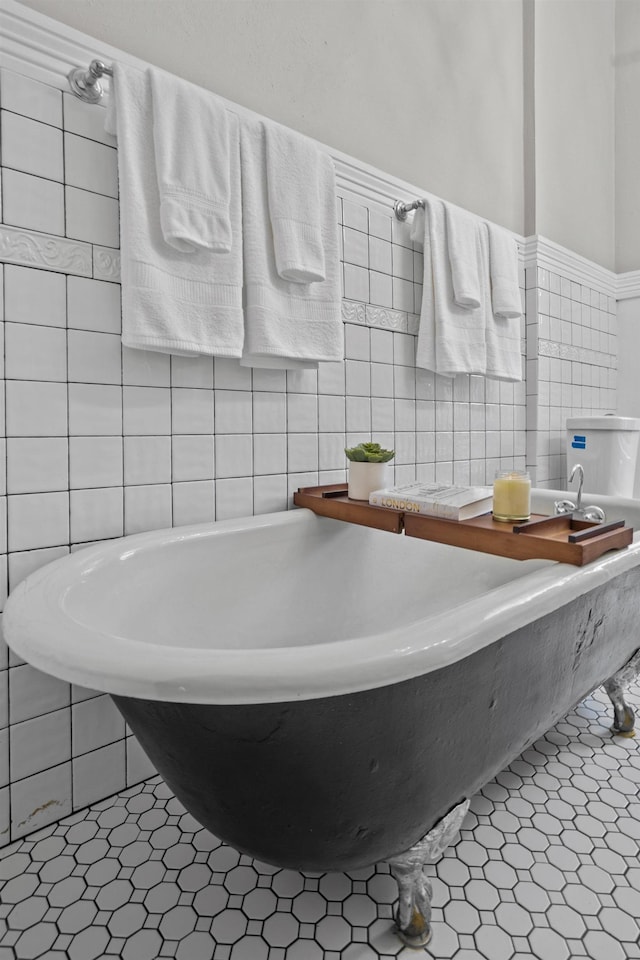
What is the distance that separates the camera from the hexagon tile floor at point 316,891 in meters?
0.89

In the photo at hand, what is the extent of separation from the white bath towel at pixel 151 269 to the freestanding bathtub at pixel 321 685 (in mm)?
452

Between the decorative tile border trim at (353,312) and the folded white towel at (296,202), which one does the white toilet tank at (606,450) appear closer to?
the decorative tile border trim at (353,312)

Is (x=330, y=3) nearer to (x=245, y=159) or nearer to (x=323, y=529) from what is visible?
(x=245, y=159)

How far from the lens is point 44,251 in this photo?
1.19 metres

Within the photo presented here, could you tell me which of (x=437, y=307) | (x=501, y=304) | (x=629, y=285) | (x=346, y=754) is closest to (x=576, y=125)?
(x=629, y=285)

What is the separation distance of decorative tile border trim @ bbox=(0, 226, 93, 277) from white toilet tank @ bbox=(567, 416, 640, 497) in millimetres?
2083

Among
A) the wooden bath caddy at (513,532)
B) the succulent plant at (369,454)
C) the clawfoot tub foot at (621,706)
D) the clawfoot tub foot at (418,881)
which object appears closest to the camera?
the clawfoot tub foot at (418,881)

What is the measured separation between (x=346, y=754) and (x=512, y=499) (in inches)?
27.9

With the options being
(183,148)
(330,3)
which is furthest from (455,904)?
(330,3)

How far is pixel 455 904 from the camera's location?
37.8 inches

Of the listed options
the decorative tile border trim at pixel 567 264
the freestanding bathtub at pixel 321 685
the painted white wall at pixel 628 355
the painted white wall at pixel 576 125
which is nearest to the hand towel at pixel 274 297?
the freestanding bathtub at pixel 321 685

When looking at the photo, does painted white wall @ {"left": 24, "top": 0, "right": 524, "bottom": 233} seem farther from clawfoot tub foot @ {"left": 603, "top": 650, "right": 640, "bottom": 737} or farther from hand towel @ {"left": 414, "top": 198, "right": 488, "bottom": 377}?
clawfoot tub foot @ {"left": 603, "top": 650, "right": 640, "bottom": 737}

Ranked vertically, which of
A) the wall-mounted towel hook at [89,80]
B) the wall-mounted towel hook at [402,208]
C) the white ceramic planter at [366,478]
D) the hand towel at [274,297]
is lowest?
the white ceramic planter at [366,478]

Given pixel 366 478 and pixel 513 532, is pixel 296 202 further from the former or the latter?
pixel 513 532
